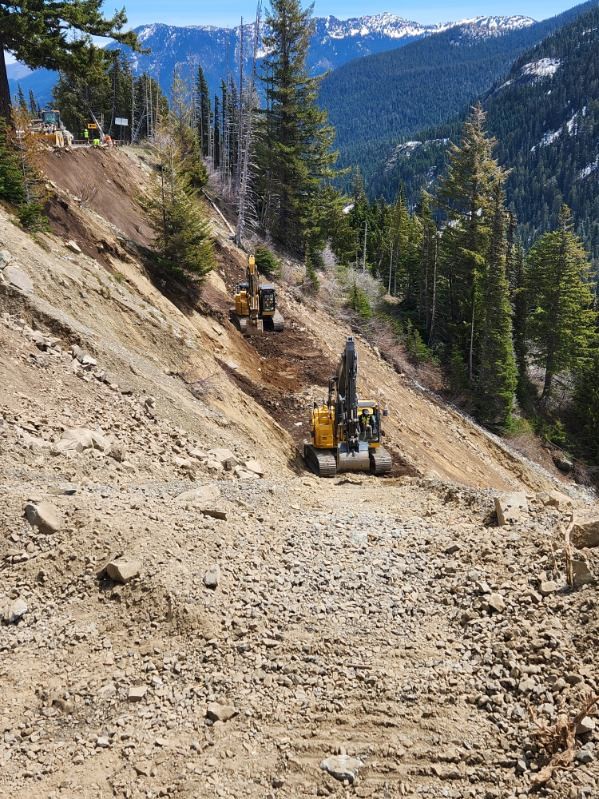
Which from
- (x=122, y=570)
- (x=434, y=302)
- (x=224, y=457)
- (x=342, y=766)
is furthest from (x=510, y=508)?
(x=434, y=302)

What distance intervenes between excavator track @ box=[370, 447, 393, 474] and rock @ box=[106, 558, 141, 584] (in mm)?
10143

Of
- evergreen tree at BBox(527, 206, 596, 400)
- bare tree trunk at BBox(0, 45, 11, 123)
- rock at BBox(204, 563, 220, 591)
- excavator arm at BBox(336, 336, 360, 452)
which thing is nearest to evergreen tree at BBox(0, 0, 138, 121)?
bare tree trunk at BBox(0, 45, 11, 123)

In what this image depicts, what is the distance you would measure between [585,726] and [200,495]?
7.12 metres

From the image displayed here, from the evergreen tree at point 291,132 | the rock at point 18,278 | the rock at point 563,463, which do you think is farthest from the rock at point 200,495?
the evergreen tree at point 291,132

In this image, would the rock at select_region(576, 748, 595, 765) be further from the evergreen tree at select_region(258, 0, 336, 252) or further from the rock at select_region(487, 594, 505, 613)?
the evergreen tree at select_region(258, 0, 336, 252)

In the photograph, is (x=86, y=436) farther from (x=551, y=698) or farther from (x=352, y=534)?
(x=551, y=698)

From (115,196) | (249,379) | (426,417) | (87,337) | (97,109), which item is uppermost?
(97,109)

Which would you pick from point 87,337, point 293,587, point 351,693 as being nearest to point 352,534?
point 293,587

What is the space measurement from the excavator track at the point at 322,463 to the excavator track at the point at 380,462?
1.20m

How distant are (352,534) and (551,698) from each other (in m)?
4.49

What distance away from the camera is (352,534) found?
10953 mm

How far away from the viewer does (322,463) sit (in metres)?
17.7

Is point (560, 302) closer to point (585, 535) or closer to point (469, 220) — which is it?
point (469, 220)

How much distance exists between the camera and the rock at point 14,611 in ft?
27.9
